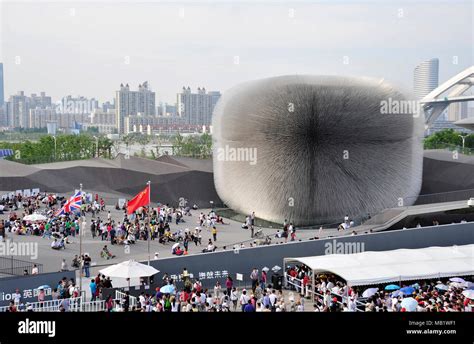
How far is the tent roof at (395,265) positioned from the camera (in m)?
17.9

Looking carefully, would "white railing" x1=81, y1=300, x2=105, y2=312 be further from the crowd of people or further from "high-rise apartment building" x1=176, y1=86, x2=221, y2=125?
"high-rise apartment building" x1=176, y1=86, x2=221, y2=125

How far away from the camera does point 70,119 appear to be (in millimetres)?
124062

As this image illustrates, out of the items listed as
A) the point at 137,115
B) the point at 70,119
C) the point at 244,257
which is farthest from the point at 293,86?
the point at 70,119

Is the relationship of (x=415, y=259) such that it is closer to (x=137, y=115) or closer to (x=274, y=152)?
(x=274, y=152)

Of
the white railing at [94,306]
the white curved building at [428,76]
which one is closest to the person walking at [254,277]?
the white railing at [94,306]

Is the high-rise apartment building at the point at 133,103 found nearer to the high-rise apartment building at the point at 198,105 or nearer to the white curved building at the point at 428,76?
the high-rise apartment building at the point at 198,105

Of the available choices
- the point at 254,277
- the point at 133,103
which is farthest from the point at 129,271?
the point at 133,103

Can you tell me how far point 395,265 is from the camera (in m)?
18.9

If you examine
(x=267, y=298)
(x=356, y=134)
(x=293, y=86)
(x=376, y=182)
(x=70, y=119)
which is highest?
(x=70, y=119)

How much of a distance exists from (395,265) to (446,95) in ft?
214

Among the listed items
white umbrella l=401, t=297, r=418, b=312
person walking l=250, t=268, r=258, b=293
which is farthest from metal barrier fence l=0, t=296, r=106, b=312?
white umbrella l=401, t=297, r=418, b=312

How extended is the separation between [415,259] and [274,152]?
1154 centimetres
